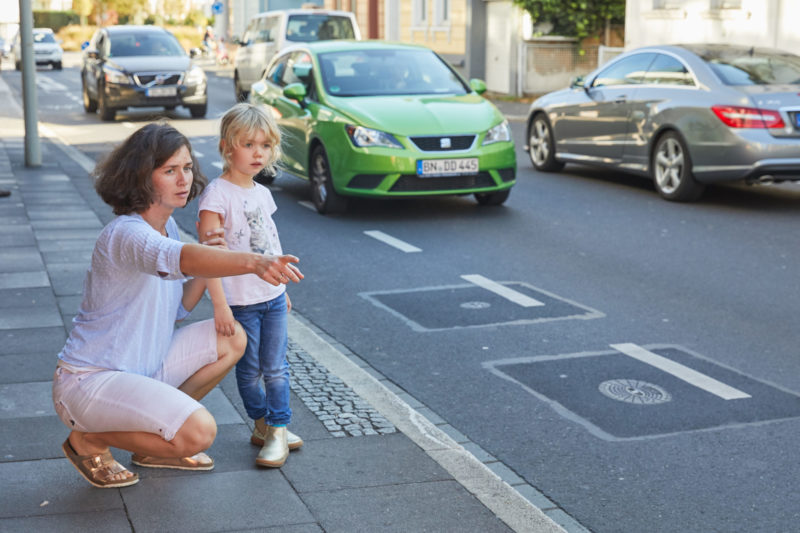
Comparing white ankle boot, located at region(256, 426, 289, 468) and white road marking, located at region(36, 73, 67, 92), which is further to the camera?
white road marking, located at region(36, 73, 67, 92)

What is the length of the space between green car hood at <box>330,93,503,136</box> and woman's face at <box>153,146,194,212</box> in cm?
683

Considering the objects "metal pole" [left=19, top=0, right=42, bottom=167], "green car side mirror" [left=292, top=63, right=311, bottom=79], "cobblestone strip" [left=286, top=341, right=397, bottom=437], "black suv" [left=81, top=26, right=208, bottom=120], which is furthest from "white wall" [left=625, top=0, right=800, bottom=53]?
"cobblestone strip" [left=286, top=341, right=397, bottom=437]

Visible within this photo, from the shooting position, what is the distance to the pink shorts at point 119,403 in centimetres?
393

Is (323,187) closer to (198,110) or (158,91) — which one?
(158,91)

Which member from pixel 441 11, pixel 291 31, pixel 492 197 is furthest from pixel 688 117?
pixel 441 11

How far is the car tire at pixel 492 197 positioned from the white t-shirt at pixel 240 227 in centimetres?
720

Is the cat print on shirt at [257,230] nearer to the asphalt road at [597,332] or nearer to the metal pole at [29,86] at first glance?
the asphalt road at [597,332]

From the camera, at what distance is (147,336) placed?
409cm

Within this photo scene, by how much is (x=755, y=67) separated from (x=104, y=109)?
1435 cm

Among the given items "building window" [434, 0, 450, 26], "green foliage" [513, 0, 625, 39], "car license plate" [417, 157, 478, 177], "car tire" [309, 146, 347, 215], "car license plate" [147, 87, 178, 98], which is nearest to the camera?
"car license plate" [417, 157, 478, 177]

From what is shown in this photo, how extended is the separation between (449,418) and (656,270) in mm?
3769

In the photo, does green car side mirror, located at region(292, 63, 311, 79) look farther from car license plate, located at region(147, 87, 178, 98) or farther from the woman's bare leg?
car license plate, located at region(147, 87, 178, 98)

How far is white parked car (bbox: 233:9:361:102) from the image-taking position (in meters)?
25.0

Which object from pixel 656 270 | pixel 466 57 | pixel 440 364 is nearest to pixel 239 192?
pixel 440 364
